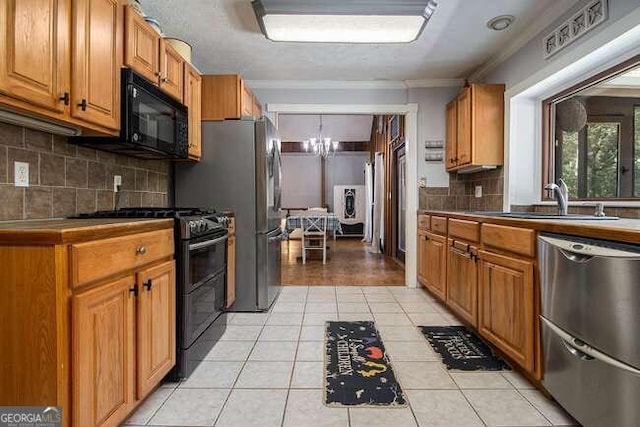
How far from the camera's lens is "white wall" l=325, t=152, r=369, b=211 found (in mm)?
10594

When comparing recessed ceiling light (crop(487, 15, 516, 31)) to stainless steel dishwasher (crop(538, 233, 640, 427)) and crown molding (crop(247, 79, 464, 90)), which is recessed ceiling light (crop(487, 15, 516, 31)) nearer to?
crown molding (crop(247, 79, 464, 90))

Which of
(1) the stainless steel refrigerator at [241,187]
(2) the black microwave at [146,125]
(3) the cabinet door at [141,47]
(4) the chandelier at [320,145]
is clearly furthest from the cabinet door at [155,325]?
(4) the chandelier at [320,145]

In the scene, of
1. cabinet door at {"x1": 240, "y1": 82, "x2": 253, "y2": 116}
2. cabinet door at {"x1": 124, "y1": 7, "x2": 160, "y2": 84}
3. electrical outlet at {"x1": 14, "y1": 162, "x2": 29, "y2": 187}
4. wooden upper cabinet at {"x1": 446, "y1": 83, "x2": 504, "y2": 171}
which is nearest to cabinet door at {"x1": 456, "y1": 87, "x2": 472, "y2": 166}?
wooden upper cabinet at {"x1": 446, "y1": 83, "x2": 504, "y2": 171}

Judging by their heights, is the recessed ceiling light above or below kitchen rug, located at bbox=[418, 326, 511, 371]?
above

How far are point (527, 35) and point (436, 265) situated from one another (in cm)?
208

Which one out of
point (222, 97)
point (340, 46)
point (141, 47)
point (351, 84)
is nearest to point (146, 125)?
point (141, 47)

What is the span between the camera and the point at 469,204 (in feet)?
13.6

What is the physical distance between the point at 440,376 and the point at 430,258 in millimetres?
1752

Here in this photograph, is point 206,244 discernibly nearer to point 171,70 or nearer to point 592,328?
point 171,70

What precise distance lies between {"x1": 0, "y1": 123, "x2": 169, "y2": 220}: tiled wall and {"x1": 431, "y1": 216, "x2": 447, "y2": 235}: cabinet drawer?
2.52m

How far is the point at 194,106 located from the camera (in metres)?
3.01

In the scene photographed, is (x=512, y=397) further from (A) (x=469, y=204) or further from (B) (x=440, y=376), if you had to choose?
(A) (x=469, y=204)

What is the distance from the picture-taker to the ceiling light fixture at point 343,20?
2.46 m

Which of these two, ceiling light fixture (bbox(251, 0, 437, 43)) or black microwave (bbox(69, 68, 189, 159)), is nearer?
black microwave (bbox(69, 68, 189, 159))
